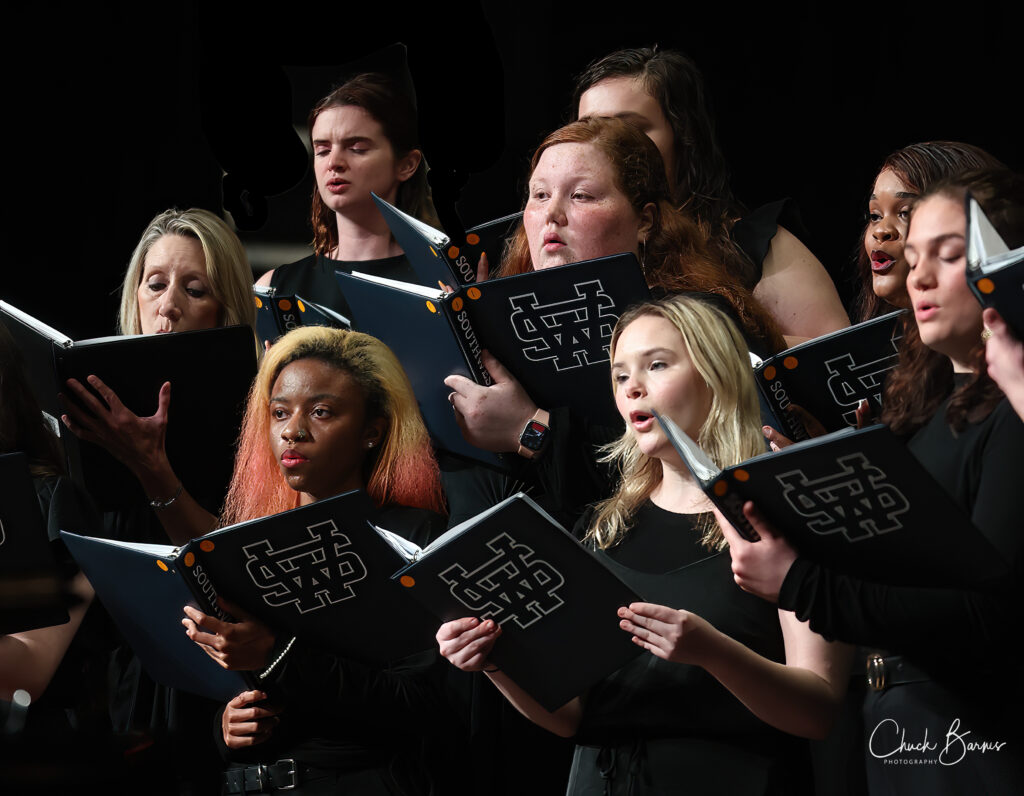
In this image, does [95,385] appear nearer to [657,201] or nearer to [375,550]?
[375,550]

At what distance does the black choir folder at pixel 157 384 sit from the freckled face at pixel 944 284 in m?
1.47

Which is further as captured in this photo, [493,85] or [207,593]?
[493,85]

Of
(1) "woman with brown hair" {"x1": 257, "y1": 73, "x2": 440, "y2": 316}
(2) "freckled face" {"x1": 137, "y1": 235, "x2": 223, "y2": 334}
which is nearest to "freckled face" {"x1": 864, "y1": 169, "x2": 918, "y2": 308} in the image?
(1) "woman with brown hair" {"x1": 257, "y1": 73, "x2": 440, "y2": 316}

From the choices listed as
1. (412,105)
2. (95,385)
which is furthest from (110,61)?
(95,385)

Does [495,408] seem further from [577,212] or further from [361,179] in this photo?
[361,179]

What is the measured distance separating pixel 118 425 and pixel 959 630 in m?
1.77

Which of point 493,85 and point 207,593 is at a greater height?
point 493,85

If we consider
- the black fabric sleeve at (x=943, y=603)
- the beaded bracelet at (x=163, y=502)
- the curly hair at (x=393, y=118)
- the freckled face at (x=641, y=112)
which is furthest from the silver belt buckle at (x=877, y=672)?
the curly hair at (x=393, y=118)

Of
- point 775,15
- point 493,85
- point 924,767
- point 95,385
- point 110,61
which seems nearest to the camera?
point 924,767

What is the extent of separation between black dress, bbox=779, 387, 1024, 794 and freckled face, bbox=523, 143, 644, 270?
0.98 metres

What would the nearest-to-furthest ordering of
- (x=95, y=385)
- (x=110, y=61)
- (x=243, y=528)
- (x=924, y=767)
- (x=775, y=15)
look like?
(x=924, y=767)
(x=243, y=528)
(x=95, y=385)
(x=775, y=15)
(x=110, y=61)

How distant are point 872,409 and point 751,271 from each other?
0.70m

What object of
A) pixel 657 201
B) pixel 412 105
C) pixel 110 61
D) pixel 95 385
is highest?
pixel 110 61

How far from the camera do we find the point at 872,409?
254cm
